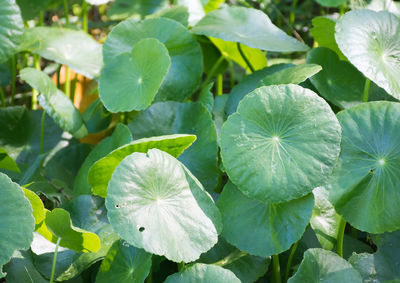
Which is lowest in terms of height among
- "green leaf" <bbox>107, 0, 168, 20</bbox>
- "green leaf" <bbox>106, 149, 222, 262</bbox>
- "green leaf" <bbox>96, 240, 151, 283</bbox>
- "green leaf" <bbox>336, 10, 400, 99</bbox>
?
"green leaf" <bbox>96, 240, 151, 283</bbox>

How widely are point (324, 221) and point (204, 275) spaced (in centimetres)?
34

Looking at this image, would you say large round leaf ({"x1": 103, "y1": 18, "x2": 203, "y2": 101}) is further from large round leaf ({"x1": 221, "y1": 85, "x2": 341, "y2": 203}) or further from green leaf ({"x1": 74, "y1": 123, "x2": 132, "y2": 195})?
large round leaf ({"x1": 221, "y1": 85, "x2": 341, "y2": 203})

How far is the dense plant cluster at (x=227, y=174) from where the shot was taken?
3.11ft

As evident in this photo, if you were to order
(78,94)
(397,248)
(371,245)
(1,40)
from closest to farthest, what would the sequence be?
(397,248)
(371,245)
(1,40)
(78,94)

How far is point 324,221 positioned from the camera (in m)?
1.12

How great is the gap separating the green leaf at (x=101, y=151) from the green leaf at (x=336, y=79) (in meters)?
0.52

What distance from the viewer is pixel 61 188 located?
1.36m

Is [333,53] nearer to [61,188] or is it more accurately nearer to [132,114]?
[132,114]

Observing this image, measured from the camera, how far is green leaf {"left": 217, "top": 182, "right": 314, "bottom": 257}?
100 centimetres

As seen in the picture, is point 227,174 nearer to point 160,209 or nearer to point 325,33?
point 160,209

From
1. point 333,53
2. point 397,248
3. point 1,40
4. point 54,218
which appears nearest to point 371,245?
point 397,248

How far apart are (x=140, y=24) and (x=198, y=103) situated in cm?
38

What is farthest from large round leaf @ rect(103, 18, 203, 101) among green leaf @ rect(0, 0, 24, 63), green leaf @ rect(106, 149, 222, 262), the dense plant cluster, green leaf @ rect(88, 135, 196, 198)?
green leaf @ rect(106, 149, 222, 262)

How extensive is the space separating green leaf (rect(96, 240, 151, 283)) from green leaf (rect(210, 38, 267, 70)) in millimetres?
720
